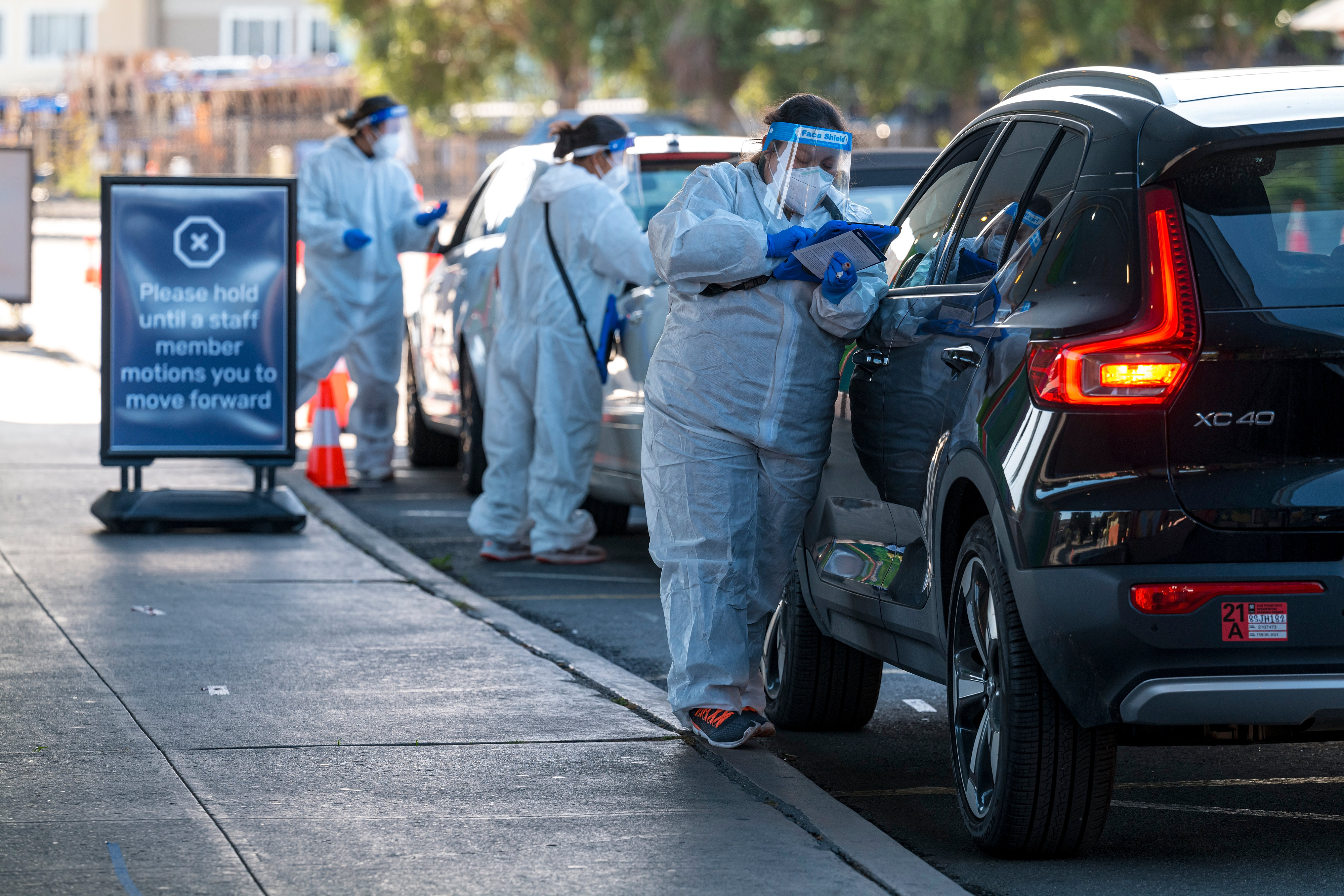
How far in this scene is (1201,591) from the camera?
12.7 feet

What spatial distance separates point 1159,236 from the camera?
3.97 metres

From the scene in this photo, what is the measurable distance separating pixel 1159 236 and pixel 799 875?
1.56 m

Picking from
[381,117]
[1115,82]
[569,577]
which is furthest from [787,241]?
[381,117]

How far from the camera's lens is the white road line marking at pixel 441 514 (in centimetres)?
1055

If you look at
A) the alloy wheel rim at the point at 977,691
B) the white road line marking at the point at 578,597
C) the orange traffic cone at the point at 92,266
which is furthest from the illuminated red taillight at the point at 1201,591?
the orange traffic cone at the point at 92,266

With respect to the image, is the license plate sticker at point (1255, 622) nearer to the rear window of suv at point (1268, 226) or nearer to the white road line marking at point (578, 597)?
the rear window of suv at point (1268, 226)

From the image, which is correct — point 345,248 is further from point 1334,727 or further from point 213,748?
point 1334,727

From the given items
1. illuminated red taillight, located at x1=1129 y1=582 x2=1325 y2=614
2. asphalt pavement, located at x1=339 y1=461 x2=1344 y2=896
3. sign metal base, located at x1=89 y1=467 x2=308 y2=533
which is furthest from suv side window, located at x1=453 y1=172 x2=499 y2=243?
illuminated red taillight, located at x1=1129 y1=582 x2=1325 y2=614

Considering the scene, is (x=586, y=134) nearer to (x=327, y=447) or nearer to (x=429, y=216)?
(x=429, y=216)

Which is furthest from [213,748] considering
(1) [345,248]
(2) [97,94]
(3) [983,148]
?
(2) [97,94]

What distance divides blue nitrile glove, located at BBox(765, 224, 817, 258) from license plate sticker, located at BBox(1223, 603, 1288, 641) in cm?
172

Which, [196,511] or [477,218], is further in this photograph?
[477,218]

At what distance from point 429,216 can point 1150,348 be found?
7923 millimetres

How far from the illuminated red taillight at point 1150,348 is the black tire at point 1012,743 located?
471 millimetres
